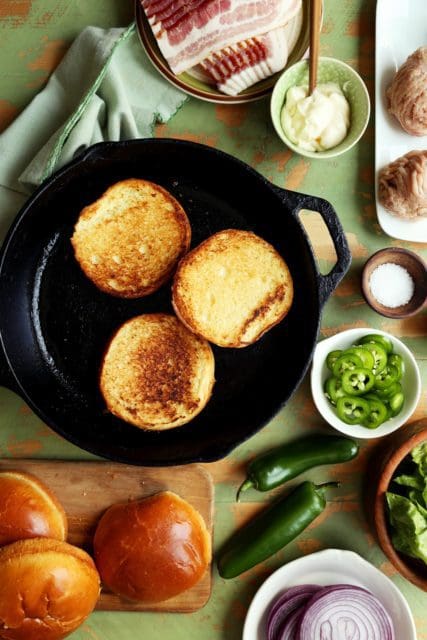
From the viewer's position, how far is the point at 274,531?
86.1 inches

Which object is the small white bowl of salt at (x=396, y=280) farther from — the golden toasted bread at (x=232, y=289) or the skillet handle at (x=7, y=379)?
the skillet handle at (x=7, y=379)

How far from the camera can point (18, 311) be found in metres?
2.16

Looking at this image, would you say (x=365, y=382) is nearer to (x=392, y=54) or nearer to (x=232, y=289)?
(x=232, y=289)

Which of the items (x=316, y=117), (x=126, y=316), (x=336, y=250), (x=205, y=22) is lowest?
(x=126, y=316)

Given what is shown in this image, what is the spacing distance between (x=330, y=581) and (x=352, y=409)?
564mm

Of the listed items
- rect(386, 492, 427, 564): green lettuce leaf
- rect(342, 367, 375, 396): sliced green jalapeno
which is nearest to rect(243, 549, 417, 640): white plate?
rect(386, 492, 427, 564): green lettuce leaf

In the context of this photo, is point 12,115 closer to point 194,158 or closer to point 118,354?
point 194,158

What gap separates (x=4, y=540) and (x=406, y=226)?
1.54 metres

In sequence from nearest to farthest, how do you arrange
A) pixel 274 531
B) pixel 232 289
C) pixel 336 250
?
pixel 336 250 < pixel 232 289 < pixel 274 531

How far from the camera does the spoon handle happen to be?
192cm

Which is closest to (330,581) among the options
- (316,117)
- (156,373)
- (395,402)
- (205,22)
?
(395,402)

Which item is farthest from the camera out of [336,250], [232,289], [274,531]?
[274,531]

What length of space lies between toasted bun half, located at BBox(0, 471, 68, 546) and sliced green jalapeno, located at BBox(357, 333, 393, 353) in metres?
1.08

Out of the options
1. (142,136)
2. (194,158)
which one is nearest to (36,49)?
(142,136)
